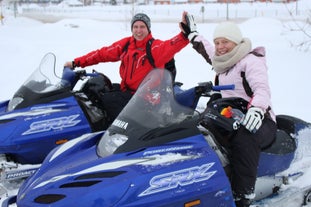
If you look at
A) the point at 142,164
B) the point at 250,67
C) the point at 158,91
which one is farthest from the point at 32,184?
the point at 250,67

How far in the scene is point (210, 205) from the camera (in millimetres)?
2525

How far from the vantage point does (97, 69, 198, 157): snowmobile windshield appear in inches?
102

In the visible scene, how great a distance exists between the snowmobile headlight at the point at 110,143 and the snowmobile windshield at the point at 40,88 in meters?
1.58

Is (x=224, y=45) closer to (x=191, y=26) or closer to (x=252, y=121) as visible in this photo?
(x=252, y=121)

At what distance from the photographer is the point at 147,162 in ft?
8.05

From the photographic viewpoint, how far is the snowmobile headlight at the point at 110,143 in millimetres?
2623

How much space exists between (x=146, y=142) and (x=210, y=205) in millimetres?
583

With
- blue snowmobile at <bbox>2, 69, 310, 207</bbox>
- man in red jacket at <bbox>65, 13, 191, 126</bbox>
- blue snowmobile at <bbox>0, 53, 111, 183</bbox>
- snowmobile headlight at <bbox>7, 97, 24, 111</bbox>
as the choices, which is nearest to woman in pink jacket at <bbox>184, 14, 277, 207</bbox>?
blue snowmobile at <bbox>2, 69, 310, 207</bbox>

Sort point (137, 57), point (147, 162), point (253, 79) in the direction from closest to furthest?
1. point (147, 162)
2. point (253, 79)
3. point (137, 57)

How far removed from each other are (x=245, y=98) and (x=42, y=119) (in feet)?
6.71

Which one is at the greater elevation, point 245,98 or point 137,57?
point 137,57

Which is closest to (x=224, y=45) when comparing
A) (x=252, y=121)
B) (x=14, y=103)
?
(x=252, y=121)

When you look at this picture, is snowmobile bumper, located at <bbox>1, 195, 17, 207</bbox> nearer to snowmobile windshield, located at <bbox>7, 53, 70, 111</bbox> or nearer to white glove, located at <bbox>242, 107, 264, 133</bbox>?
snowmobile windshield, located at <bbox>7, 53, 70, 111</bbox>

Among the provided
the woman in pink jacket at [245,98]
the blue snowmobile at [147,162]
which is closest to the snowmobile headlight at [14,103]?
the blue snowmobile at [147,162]
